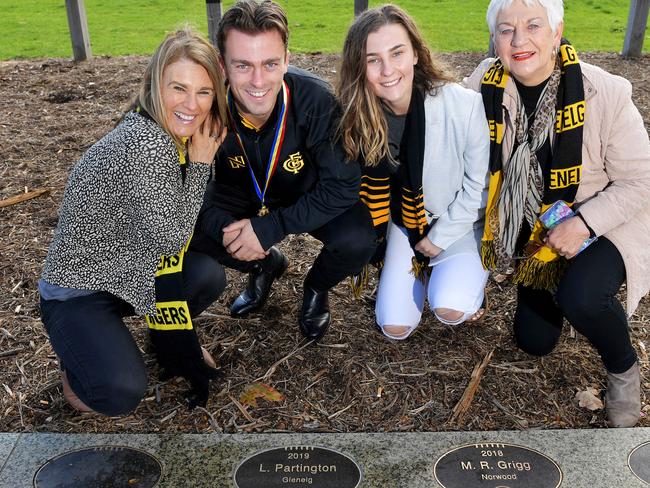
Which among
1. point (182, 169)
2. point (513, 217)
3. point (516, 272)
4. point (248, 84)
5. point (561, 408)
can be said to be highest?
point (248, 84)

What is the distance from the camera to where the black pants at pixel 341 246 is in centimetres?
356

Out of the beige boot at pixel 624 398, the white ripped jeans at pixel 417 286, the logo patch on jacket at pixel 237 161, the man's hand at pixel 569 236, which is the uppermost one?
the logo patch on jacket at pixel 237 161

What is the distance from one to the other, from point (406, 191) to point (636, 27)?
645cm

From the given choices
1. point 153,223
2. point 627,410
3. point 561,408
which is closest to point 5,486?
point 153,223

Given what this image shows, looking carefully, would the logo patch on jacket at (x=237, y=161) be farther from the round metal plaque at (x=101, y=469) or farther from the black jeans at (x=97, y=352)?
the round metal plaque at (x=101, y=469)

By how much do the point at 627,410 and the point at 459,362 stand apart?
0.80m

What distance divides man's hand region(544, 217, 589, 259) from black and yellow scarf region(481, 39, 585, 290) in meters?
0.12

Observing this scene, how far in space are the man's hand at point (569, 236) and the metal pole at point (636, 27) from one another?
6.34m

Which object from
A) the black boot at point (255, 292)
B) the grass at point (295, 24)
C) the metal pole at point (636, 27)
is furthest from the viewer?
the grass at point (295, 24)

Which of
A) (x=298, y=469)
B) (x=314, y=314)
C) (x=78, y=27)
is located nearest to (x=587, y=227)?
(x=314, y=314)

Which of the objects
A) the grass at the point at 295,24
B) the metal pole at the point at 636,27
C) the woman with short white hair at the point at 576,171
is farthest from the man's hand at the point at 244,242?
the grass at the point at 295,24

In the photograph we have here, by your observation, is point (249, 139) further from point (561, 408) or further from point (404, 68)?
point (561, 408)

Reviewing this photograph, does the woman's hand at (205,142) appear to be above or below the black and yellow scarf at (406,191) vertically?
above

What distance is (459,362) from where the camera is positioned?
3539 millimetres
